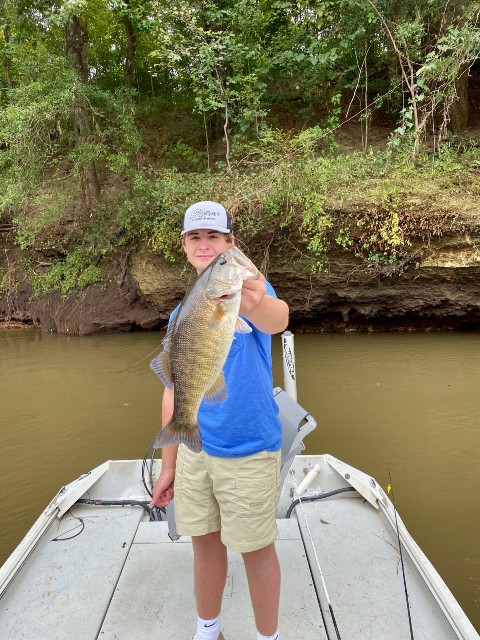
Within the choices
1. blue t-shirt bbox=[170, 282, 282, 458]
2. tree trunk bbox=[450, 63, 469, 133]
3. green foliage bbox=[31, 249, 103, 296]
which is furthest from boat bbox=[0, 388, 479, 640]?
tree trunk bbox=[450, 63, 469, 133]

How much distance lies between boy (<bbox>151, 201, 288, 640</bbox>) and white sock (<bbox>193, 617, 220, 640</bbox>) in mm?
211

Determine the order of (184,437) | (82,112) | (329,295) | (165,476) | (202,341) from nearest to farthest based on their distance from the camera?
(202,341), (184,437), (165,476), (329,295), (82,112)

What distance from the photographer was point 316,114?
13508 mm

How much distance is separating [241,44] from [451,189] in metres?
6.03

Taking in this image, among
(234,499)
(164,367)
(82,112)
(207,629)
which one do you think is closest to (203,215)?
(164,367)

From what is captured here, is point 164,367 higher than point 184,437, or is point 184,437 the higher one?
point 164,367

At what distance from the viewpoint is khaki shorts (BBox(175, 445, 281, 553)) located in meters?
1.71

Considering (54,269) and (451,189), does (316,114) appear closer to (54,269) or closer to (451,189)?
(451,189)

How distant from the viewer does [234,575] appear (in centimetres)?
248

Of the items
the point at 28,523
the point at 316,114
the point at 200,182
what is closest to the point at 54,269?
the point at 200,182

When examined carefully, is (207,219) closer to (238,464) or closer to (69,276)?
(238,464)

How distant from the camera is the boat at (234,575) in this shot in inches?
84.6

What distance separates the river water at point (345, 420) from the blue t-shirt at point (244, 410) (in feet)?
7.03

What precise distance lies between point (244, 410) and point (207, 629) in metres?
1.03
